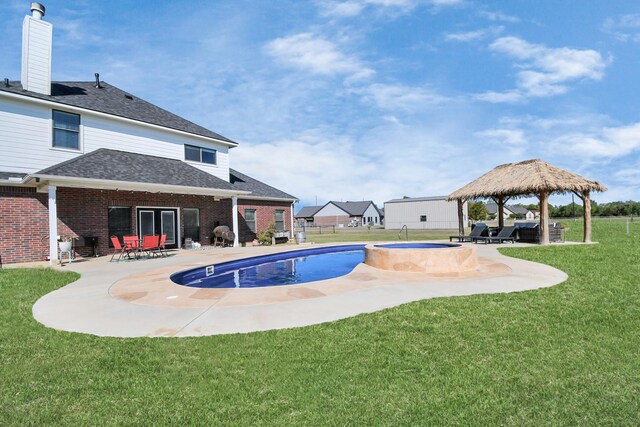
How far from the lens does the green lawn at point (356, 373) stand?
9.04ft

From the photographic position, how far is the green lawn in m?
2.76

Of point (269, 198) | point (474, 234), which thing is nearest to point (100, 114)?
point (269, 198)

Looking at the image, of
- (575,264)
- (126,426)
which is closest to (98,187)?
(126,426)

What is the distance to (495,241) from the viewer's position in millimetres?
18922

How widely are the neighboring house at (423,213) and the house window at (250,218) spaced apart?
92.2 ft

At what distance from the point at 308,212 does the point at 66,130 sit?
67186 millimetres

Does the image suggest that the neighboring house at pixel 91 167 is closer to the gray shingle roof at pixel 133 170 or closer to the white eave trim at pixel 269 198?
the gray shingle roof at pixel 133 170

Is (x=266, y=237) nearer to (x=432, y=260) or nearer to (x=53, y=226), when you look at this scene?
(x=53, y=226)

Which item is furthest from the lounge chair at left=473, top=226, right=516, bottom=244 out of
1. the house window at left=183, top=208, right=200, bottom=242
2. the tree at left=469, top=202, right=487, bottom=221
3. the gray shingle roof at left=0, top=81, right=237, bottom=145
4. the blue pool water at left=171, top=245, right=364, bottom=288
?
the tree at left=469, top=202, right=487, bottom=221

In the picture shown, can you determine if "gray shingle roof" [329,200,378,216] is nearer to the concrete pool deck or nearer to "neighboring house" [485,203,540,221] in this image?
"neighboring house" [485,203,540,221]

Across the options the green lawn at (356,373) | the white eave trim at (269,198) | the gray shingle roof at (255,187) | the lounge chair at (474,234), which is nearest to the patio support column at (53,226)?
the green lawn at (356,373)

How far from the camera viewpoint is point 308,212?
Result: 8106cm

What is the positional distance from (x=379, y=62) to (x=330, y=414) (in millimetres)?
17934

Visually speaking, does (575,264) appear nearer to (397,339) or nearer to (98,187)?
(397,339)
